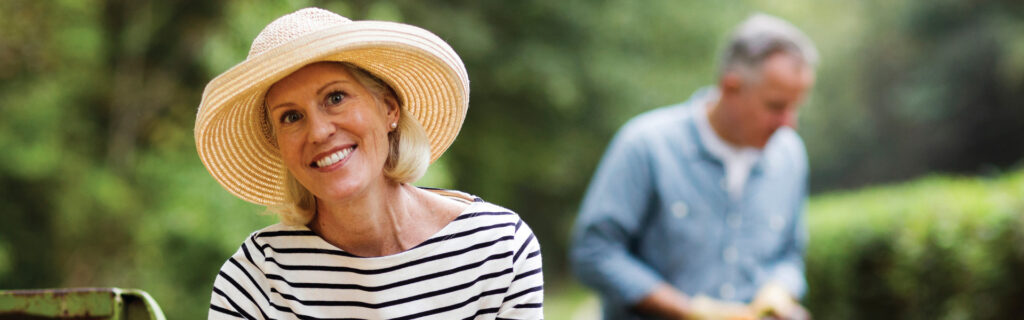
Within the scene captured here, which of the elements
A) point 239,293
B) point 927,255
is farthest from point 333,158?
point 927,255

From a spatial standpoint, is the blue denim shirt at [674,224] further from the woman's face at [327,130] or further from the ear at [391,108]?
the woman's face at [327,130]

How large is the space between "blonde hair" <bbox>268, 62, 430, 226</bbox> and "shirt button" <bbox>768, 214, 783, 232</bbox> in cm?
232

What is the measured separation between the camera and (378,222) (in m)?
2.41

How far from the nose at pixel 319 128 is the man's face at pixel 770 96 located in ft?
8.18

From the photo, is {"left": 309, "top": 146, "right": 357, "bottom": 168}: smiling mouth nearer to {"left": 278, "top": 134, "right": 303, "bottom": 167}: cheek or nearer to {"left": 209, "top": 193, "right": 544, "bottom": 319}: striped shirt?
{"left": 278, "top": 134, "right": 303, "bottom": 167}: cheek

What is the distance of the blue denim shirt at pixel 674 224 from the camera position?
167 inches

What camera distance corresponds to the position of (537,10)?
9.86 m

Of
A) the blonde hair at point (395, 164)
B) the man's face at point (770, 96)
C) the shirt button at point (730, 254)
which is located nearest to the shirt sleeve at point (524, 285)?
the blonde hair at point (395, 164)

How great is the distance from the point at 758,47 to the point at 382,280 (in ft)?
8.41

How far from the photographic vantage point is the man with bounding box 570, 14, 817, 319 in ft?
13.9

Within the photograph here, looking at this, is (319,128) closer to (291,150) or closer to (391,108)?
(291,150)

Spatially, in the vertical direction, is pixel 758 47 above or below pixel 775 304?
above

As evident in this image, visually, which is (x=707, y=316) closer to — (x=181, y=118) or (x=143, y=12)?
(x=181, y=118)

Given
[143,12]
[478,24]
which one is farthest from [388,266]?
[478,24]
